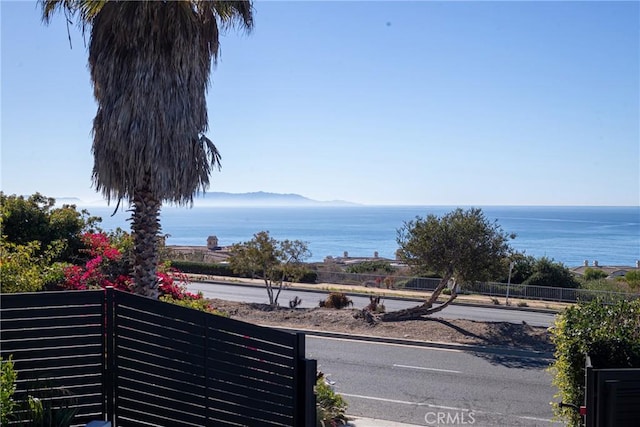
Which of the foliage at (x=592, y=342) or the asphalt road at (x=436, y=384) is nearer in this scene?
the foliage at (x=592, y=342)

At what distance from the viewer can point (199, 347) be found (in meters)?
5.32

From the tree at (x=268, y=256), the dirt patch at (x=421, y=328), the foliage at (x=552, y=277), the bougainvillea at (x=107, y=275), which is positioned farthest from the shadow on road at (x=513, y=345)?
the foliage at (x=552, y=277)

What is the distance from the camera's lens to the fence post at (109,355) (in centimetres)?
545

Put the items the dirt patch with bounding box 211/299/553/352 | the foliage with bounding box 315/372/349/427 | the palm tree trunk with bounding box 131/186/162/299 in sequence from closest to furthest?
the foliage with bounding box 315/372/349/427, the palm tree trunk with bounding box 131/186/162/299, the dirt patch with bounding box 211/299/553/352

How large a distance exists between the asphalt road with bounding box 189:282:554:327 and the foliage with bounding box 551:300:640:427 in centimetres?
1666

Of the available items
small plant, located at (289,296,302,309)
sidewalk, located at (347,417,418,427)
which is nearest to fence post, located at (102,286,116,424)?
sidewalk, located at (347,417,418,427)

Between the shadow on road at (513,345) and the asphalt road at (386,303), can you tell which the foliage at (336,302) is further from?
the shadow on road at (513,345)

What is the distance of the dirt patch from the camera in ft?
62.0

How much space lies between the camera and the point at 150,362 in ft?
17.9

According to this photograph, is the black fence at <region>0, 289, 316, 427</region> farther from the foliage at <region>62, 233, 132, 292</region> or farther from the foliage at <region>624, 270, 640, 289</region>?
the foliage at <region>624, 270, 640, 289</region>

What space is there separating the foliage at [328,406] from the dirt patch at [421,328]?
937cm

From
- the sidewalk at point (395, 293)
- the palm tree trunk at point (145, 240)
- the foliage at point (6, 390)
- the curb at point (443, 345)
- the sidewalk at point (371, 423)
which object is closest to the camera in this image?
the foliage at point (6, 390)

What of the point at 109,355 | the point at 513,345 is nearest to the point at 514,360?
the point at 513,345

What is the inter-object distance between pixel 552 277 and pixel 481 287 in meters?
5.37
